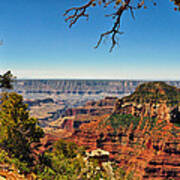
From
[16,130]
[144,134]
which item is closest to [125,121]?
[144,134]

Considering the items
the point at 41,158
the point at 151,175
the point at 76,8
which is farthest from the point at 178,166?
the point at 76,8

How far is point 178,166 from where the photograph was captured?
2532 inches

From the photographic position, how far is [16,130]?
25172mm

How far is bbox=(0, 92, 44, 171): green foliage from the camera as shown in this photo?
2358cm

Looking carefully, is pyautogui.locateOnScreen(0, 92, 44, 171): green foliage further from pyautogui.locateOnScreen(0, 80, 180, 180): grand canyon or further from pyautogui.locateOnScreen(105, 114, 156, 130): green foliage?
pyautogui.locateOnScreen(105, 114, 156, 130): green foliage

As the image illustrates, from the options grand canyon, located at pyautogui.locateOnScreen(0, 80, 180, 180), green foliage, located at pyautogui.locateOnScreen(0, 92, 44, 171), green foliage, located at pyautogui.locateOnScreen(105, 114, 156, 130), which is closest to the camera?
green foliage, located at pyautogui.locateOnScreen(0, 92, 44, 171)

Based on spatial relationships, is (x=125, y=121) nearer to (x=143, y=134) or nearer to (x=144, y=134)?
(x=143, y=134)

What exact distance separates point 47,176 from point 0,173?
5765 mm

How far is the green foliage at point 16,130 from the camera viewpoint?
77.4 ft

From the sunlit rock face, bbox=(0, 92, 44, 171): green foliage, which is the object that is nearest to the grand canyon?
the sunlit rock face

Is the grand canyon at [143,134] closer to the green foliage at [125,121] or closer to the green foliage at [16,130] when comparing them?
the green foliage at [125,121]

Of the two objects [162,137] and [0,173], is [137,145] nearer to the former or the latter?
[162,137]

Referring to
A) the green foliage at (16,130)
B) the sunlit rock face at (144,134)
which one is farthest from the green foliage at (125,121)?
the green foliage at (16,130)

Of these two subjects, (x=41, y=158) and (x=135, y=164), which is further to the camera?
(x=135, y=164)
